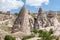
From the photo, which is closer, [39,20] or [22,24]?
[22,24]

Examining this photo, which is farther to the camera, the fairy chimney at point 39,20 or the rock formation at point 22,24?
the fairy chimney at point 39,20

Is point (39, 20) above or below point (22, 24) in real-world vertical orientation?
below

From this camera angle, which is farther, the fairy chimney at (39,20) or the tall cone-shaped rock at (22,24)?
the fairy chimney at (39,20)

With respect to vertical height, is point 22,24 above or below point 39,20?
above

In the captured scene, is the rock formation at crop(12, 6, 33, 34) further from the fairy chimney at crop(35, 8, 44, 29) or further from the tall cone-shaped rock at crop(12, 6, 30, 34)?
the fairy chimney at crop(35, 8, 44, 29)

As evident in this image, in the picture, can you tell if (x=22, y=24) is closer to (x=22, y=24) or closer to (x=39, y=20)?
(x=22, y=24)

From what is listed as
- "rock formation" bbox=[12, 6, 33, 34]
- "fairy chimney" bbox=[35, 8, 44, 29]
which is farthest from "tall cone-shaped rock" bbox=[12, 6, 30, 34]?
"fairy chimney" bbox=[35, 8, 44, 29]

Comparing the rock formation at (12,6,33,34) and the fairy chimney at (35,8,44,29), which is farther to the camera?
the fairy chimney at (35,8,44,29)

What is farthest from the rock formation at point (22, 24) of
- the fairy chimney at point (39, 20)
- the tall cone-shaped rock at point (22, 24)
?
the fairy chimney at point (39, 20)

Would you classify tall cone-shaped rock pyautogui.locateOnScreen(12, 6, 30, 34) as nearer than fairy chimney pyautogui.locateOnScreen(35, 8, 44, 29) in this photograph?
Yes

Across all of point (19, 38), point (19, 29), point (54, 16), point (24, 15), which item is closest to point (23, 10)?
point (24, 15)

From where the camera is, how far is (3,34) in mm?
18359

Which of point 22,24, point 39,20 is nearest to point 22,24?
point 22,24

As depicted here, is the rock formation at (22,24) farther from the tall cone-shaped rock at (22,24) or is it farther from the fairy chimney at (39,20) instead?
the fairy chimney at (39,20)
